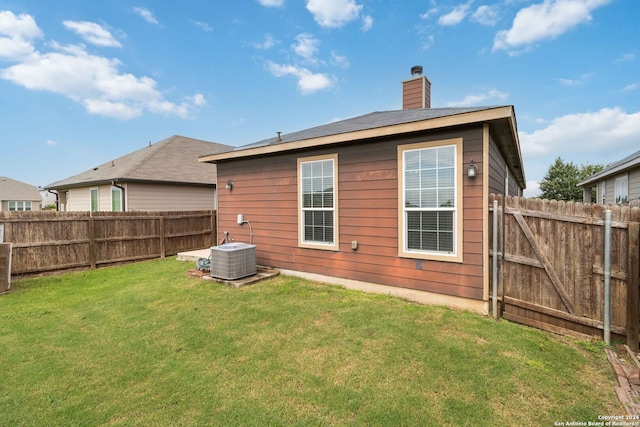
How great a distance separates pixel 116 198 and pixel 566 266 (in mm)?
13144

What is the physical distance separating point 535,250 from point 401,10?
8.40m

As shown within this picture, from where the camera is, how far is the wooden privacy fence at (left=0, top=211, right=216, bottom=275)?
6.45 meters

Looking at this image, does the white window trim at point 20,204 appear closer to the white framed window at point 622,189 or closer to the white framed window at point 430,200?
the white framed window at point 430,200

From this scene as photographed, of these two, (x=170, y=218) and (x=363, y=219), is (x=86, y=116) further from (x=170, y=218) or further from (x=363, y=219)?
(x=363, y=219)

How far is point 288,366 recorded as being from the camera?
109 inches

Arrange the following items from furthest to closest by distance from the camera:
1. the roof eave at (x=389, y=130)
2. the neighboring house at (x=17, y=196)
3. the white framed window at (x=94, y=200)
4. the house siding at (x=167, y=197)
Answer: the neighboring house at (x=17, y=196) < the white framed window at (x=94, y=200) < the house siding at (x=167, y=197) < the roof eave at (x=389, y=130)

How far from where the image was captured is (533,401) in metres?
2.22

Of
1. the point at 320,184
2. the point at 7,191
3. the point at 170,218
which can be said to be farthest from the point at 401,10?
the point at 7,191

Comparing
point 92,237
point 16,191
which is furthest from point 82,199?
point 16,191

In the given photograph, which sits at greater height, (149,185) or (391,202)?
(149,185)

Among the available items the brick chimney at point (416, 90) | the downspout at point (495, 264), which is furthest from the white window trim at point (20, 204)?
the downspout at point (495, 264)

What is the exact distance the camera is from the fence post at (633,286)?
2904 mm

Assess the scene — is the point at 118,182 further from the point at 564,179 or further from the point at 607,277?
the point at 564,179

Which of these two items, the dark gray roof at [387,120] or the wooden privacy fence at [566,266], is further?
the dark gray roof at [387,120]
